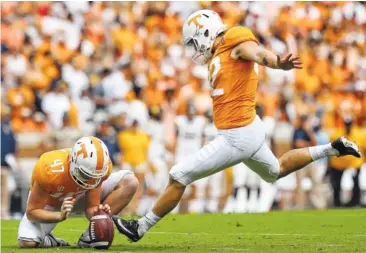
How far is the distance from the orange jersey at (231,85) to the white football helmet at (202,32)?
153 mm

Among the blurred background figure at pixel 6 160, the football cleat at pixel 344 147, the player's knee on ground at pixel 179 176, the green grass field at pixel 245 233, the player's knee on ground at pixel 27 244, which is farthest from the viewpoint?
the blurred background figure at pixel 6 160

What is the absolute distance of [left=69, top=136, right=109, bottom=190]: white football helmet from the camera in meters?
7.66

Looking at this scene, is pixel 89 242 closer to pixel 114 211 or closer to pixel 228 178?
pixel 114 211

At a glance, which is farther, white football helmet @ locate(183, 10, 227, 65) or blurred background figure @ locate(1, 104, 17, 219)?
blurred background figure @ locate(1, 104, 17, 219)

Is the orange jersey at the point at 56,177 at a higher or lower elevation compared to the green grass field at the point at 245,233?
higher

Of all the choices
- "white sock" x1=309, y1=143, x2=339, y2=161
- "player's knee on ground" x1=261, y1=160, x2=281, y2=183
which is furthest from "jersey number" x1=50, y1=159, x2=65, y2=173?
"white sock" x1=309, y1=143, x2=339, y2=161

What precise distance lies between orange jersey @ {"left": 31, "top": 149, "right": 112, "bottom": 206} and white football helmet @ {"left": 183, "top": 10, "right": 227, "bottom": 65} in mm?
1213

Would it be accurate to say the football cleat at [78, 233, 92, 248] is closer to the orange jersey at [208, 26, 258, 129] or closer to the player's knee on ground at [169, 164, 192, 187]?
the player's knee on ground at [169, 164, 192, 187]

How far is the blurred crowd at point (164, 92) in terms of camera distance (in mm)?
14898

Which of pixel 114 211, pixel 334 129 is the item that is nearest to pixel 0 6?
pixel 334 129

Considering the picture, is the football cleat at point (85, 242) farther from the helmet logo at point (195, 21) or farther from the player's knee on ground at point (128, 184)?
the helmet logo at point (195, 21)

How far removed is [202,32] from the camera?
8.17 metres

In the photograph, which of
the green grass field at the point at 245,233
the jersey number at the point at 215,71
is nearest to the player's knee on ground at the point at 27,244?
the green grass field at the point at 245,233

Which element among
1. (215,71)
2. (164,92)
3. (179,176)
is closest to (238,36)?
(215,71)
